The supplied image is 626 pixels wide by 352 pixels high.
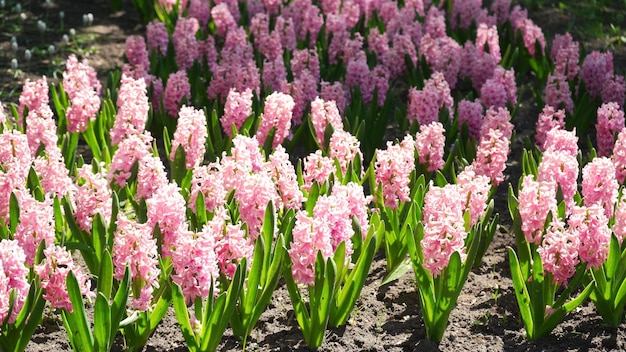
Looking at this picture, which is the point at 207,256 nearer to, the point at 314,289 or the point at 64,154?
the point at 314,289

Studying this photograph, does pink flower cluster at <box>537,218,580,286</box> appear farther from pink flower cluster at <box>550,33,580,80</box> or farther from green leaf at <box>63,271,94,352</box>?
pink flower cluster at <box>550,33,580,80</box>

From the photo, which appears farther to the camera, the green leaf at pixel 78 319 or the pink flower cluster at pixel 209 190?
the pink flower cluster at pixel 209 190

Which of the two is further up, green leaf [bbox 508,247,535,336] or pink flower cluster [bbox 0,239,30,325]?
green leaf [bbox 508,247,535,336]

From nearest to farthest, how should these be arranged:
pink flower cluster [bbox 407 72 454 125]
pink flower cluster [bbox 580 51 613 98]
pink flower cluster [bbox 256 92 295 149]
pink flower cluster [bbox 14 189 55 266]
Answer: pink flower cluster [bbox 14 189 55 266] → pink flower cluster [bbox 256 92 295 149] → pink flower cluster [bbox 407 72 454 125] → pink flower cluster [bbox 580 51 613 98]

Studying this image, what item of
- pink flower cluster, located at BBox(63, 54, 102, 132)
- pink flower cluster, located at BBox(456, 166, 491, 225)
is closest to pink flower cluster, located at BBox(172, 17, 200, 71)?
pink flower cluster, located at BBox(63, 54, 102, 132)

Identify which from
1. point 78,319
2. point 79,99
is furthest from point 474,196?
point 79,99

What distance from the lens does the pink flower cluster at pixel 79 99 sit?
536 centimetres

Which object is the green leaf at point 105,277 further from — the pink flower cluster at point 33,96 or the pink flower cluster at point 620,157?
the pink flower cluster at point 620,157

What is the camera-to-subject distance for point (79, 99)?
5344 millimetres

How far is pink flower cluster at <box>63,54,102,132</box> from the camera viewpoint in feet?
17.6

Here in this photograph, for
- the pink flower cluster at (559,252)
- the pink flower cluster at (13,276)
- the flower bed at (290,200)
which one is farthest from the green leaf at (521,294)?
the pink flower cluster at (13,276)

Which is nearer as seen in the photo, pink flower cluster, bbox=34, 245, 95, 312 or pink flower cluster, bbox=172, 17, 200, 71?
pink flower cluster, bbox=34, 245, 95, 312

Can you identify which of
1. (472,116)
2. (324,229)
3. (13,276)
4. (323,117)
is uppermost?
(472,116)

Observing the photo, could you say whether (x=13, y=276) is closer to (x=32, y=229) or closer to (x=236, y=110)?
(x=32, y=229)
